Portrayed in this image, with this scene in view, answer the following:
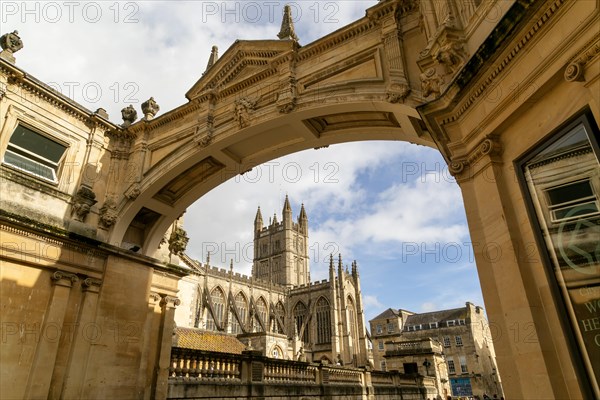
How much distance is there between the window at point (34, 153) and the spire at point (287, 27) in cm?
661

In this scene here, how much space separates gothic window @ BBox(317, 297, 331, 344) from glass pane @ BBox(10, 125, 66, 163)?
2436 inches

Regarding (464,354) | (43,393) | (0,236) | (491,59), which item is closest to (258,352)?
(43,393)

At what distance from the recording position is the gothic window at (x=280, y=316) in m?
67.9

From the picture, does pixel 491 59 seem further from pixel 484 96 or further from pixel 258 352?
pixel 258 352

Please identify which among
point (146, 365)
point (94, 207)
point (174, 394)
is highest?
point (94, 207)

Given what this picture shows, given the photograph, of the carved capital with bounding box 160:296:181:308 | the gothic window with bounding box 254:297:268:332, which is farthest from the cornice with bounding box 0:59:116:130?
the gothic window with bounding box 254:297:268:332

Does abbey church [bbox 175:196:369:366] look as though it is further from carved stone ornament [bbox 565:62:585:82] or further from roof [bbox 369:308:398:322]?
carved stone ornament [bbox 565:62:585:82]

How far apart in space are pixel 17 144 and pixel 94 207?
90.6 inches

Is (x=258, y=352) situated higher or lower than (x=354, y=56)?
lower

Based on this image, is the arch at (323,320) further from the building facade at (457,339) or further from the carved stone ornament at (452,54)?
the carved stone ornament at (452,54)

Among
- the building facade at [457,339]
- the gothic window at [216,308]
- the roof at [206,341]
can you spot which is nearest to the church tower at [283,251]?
the gothic window at [216,308]

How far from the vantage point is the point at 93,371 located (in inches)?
341

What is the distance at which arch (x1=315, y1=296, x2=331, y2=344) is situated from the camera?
66.3 metres

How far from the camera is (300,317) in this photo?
70.9 m
